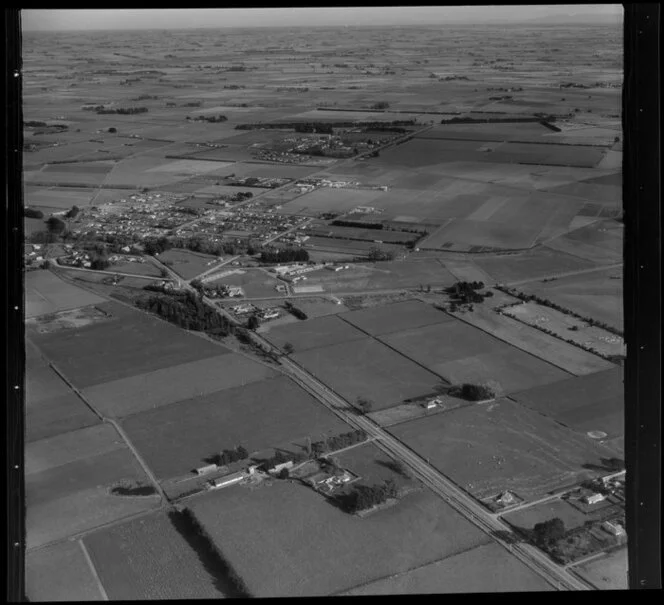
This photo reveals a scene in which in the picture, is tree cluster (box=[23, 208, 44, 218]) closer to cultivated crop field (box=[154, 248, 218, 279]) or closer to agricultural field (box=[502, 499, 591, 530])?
cultivated crop field (box=[154, 248, 218, 279])

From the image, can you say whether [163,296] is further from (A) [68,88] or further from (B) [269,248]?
(A) [68,88]

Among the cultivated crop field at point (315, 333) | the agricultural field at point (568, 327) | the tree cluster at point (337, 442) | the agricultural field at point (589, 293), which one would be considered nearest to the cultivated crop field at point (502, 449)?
the tree cluster at point (337, 442)

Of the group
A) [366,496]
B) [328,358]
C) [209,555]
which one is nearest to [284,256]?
[328,358]

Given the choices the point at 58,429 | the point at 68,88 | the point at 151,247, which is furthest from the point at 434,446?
the point at 68,88

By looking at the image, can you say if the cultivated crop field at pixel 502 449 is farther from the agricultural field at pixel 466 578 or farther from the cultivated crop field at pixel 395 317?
the cultivated crop field at pixel 395 317

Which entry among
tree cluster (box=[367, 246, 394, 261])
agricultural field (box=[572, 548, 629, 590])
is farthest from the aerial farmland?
tree cluster (box=[367, 246, 394, 261])
